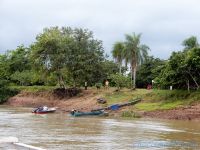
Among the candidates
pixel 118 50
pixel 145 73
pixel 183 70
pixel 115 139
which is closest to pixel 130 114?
pixel 183 70

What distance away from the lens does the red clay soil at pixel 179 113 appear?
48.6m

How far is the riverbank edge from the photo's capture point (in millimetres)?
50031

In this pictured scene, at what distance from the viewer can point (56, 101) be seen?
7612 centimetres

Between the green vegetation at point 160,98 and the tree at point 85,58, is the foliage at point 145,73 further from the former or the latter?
the green vegetation at point 160,98

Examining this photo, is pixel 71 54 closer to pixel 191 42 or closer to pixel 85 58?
pixel 85 58

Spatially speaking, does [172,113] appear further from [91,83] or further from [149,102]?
[91,83]

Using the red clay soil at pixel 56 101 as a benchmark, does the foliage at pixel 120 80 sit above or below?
above

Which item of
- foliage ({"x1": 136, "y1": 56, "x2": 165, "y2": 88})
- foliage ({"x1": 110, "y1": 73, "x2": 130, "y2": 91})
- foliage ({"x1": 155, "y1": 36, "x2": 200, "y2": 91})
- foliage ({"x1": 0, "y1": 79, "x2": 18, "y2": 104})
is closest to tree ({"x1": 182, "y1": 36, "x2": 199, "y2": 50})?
foliage ({"x1": 110, "y1": 73, "x2": 130, "y2": 91})

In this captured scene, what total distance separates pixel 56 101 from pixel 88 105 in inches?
478

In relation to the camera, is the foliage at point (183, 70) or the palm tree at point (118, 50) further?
the palm tree at point (118, 50)

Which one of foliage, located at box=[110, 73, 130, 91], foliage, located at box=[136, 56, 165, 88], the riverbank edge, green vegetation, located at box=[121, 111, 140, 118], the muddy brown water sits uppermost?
foliage, located at box=[136, 56, 165, 88]

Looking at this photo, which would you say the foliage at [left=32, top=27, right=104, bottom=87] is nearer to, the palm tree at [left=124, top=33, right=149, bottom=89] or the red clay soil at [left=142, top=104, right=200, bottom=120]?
the palm tree at [left=124, top=33, right=149, bottom=89]

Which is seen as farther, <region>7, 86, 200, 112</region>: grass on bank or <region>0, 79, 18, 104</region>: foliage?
<region>0, 79, 18, 104</region>: foliage

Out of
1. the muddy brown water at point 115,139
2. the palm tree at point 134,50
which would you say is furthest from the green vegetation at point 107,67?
the muddy brown water at point 115,139
